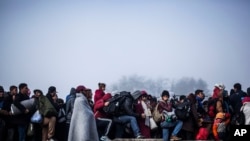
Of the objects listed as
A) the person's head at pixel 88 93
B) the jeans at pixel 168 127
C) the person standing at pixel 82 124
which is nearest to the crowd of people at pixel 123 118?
the jeans at pixel 168 127

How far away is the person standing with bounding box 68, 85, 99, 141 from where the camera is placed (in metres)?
13.3

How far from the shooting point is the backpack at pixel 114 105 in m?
Answer: 15.2

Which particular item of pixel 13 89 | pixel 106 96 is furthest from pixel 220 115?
pixel 13 89

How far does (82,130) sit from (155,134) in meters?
3.71

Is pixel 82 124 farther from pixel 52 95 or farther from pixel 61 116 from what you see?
pixel 52 95

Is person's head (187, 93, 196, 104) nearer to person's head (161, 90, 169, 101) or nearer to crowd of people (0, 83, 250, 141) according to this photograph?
crowd of people (0, 83, 250, 141)

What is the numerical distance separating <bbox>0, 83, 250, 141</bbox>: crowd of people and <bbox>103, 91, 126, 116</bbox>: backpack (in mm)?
79

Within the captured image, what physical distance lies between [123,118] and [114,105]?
531mm

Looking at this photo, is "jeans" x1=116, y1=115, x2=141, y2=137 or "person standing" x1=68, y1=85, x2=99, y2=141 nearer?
"person standing" x1=68, y1=85, x2=99, y2=141

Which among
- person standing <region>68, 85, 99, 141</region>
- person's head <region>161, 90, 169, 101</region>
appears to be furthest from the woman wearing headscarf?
person standing <region>68, 85, 99, 141</region>

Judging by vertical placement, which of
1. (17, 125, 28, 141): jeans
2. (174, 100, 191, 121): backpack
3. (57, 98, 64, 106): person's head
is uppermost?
(57, 98, 64, 106): person's head

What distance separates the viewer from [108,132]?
50.0ft

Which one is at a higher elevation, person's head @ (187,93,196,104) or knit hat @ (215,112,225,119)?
person's head @ (187,93,196,104)

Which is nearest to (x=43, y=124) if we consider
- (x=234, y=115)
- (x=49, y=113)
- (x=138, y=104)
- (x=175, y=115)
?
(x=49, y=113)
